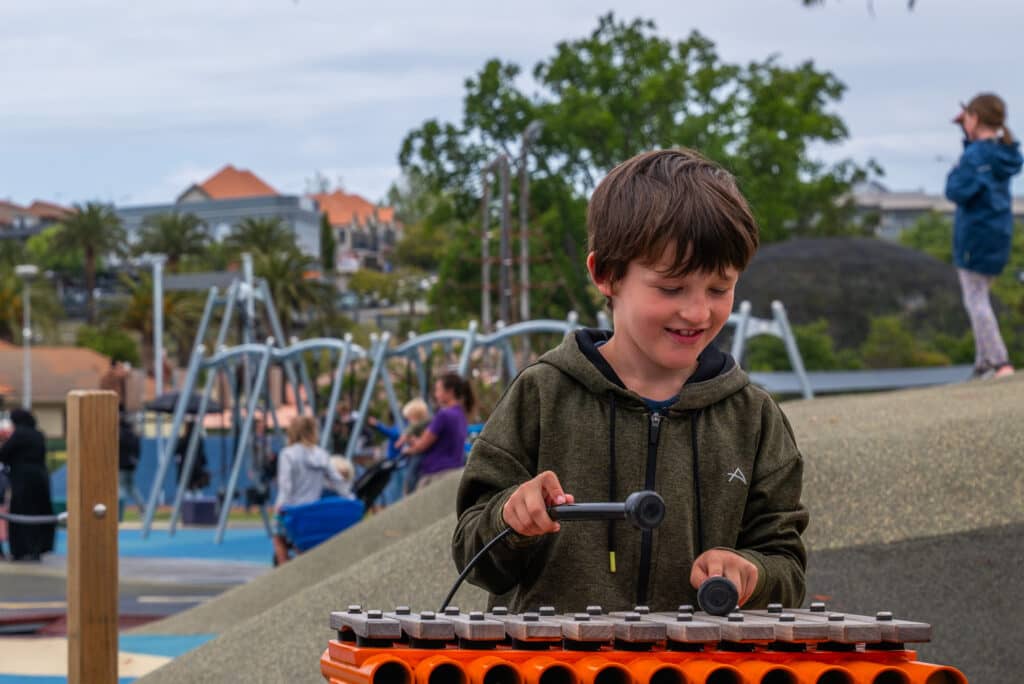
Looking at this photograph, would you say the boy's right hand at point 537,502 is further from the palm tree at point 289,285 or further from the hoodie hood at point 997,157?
the palm tree at point 289,285

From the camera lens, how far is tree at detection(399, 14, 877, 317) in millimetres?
43781

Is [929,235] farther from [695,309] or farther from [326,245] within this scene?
[695,309]

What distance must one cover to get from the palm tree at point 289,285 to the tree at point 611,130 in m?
34.9

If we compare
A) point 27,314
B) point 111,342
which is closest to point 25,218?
point 111,342

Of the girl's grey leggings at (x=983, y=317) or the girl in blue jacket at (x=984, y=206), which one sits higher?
the girl in blue jacket at (x=984, y=206)

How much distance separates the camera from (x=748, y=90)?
44938mm

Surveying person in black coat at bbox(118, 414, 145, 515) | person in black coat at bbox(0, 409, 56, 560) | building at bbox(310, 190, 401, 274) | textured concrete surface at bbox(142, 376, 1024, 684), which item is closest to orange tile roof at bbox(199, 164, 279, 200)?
building at bbox(310, 190, 401, 274)

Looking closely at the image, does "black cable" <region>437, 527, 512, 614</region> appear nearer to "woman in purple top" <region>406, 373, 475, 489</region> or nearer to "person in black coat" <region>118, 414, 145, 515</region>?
"woman in purple top" <region>406, 373, 475, 489</region>

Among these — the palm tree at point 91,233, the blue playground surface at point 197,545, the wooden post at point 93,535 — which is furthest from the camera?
the palm tree at point 91,233

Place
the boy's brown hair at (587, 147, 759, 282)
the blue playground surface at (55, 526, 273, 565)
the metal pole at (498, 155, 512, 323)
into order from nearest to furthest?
the boy's brown hair at (587, 147, 759, 282)
the blue playground surface at (55, 526, 273, 565)
the metal pole at (498, 155, 512, 323)

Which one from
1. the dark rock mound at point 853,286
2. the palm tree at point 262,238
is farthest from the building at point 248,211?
the dark rock mound at point 853,286

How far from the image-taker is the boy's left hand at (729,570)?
257 cm

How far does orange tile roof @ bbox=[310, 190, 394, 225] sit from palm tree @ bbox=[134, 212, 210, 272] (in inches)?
2803

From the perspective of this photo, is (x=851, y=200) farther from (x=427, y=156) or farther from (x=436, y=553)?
(x=436, y=553)
